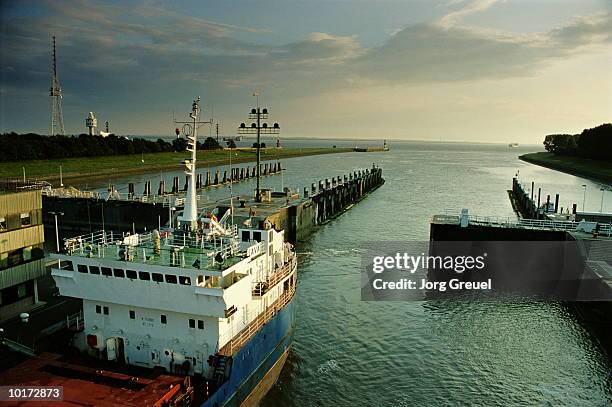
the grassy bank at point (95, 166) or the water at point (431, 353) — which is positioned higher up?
the grassy bank at point (95, 166)

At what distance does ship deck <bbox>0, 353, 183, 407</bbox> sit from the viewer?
12.7m

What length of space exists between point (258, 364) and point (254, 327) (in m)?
1.41

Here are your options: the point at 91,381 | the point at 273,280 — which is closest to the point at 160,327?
the point at 91,381

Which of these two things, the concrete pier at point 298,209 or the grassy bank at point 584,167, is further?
the grassy bank at point 584,167

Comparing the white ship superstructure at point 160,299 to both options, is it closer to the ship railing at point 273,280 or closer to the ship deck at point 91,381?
the ship railing at point 273,280

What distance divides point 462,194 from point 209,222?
2603 inches

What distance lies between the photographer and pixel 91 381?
13734 mm

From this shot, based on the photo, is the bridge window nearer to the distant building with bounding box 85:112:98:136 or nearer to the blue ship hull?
the blue ship hull

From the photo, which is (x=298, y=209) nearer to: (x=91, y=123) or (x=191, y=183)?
(x=191, y=183)

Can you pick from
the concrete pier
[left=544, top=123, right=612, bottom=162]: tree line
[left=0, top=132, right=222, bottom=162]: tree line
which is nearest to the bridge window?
the concrete pier

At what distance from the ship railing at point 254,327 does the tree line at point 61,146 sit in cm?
6108

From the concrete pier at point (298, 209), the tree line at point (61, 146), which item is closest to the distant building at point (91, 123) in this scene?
the tree line at point (61, 146)

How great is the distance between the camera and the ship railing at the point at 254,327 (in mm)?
15177

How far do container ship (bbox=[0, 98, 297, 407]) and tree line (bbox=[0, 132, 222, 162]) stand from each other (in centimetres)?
6309
